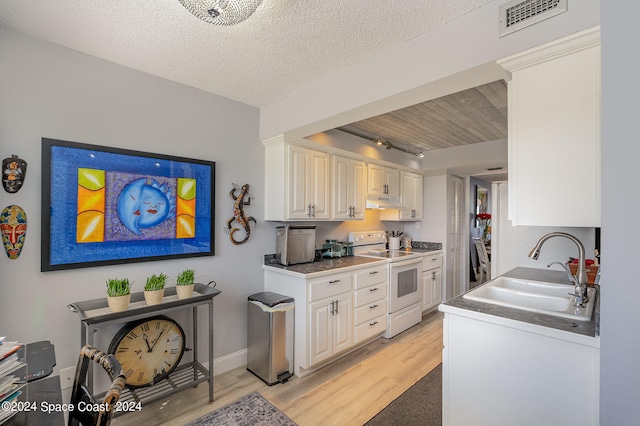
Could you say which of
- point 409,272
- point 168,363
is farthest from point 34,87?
point 409,272

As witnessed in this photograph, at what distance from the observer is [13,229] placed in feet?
6.04

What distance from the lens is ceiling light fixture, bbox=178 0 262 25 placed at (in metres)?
1.42

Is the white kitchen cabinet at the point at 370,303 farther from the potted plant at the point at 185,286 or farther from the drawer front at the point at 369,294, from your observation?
the potted plant at the point at 185,286

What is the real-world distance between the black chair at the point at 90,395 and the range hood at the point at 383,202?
325 cm

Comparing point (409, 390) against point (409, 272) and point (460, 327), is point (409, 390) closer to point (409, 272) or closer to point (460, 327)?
point (460, 327)

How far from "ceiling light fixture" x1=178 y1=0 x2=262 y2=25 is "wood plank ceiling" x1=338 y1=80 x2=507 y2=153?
192cm

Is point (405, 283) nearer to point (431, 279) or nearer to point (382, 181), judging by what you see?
point (431, 279)

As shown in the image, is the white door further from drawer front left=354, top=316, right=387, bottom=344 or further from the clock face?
the clock face

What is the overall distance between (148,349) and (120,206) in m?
1.10

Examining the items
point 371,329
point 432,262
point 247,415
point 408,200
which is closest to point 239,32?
point 247,415

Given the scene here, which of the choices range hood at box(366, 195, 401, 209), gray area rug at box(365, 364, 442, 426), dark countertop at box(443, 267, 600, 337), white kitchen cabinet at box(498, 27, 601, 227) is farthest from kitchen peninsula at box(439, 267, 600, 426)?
range hood at box(366, 195, 401, 209)

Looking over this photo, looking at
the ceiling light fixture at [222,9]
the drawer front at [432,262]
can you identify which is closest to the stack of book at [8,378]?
the ceiling light fixture at [222,9]

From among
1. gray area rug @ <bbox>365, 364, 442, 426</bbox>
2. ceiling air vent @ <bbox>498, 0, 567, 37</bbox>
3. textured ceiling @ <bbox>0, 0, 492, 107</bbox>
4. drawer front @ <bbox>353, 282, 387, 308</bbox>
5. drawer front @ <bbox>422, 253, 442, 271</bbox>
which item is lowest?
gray area rug @ <bbox>365, 364, 442, 426</bbox>

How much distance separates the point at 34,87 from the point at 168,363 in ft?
7.07
